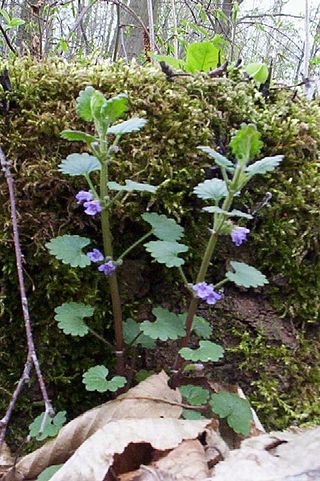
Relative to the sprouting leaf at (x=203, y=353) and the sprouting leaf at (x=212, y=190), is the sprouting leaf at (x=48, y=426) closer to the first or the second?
the sprouting leaf at (x=203, y=353)

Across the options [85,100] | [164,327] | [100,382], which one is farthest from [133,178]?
[100,382]

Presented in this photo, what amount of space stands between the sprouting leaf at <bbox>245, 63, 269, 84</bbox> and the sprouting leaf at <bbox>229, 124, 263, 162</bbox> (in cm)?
82

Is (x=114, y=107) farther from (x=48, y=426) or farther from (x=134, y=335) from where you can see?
(x=48, y=426)

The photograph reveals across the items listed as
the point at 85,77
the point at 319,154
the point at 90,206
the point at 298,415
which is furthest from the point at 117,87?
the point at 298,415

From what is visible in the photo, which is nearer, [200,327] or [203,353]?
[203,353]

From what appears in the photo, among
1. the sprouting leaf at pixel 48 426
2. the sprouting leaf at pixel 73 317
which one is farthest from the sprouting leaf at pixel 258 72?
the sprouting leaf at pixel 48 426

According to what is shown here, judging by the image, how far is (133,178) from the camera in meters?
1.38

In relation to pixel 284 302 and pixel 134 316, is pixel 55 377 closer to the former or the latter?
pixel 134 316

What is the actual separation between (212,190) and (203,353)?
36 cm

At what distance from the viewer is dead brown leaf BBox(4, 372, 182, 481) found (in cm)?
107

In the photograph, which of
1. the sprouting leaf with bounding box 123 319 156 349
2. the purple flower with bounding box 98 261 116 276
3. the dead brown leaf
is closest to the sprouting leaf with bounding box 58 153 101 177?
the purple flower with bounding box 98 261 116 276

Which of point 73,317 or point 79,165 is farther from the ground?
point 79,165

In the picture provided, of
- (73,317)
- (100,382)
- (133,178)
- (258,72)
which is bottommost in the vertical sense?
(100,382)

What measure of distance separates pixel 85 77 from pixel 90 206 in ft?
1.82
